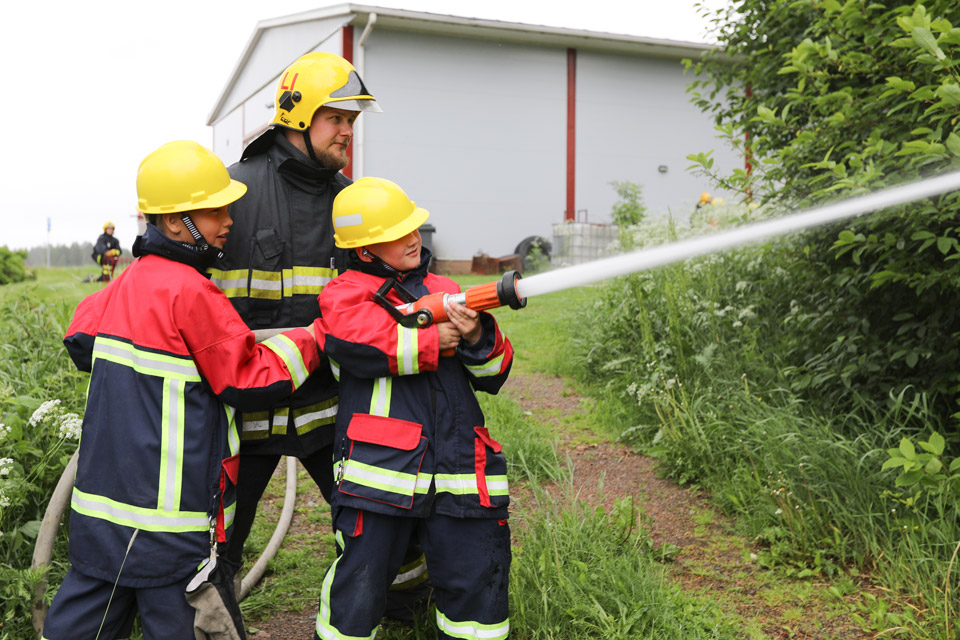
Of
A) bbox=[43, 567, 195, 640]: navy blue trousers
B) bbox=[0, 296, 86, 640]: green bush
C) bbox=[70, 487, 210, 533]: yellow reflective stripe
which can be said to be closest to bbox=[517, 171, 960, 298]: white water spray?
bbox=[70, 487, 210, 533]: yellow reflective stripe

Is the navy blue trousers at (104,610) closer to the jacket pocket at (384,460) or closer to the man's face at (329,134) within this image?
the jacket pocket at (384,460)

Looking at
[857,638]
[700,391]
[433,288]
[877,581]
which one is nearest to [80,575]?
[433,288]

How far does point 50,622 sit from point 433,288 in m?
1.56

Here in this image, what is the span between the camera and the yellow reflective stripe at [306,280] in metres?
2.81

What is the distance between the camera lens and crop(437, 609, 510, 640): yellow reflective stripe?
245cm

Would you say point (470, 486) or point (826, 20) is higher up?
point (826, 20)

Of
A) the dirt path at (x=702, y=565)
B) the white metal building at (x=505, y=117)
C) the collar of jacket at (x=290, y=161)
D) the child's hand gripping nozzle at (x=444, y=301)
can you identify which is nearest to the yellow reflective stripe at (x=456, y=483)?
the child's hand gripping nozzle at (x=444, y=301)

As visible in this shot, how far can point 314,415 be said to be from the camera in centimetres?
Answer: 285

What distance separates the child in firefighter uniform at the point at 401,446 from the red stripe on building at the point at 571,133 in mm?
14867

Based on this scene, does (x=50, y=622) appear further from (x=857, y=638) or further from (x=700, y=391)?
(x=700, y=391)

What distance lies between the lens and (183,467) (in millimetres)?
2193

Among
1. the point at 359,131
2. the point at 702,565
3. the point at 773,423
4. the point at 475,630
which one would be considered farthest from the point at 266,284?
the point at 359,131

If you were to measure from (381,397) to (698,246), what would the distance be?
1.25m

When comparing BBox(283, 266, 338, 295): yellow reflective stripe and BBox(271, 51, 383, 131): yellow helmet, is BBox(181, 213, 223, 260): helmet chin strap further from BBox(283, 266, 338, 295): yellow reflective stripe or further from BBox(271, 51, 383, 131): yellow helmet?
BBox(271, 51, 383, 131): yellow helmet
